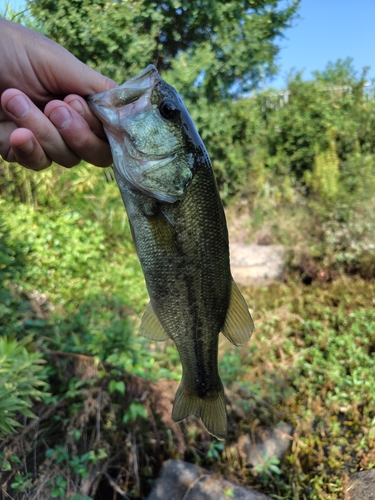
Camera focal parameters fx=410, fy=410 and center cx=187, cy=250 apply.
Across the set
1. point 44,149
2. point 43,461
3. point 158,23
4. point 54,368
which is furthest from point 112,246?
point 158,23

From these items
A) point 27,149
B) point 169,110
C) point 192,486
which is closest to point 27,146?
point 27,149

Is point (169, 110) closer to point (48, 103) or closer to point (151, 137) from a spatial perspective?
point (151, 137)

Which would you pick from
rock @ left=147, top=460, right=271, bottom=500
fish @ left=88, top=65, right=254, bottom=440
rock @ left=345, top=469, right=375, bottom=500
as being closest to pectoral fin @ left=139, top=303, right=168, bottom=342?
fish @ left=88, top=65, right=254, bottom=440

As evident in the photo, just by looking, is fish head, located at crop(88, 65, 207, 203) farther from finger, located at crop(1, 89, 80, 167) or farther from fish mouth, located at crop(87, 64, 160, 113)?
finger, located at crop(1, 89, 80, 167)

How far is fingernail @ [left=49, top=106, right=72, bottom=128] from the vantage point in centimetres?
154

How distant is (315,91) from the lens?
9.67 metres

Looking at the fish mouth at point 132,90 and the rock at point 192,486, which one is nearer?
the fish mouth at point 132,90

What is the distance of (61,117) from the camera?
5.05 feet

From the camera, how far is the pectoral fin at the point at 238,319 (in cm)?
153

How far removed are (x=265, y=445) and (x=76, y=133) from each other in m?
3.02

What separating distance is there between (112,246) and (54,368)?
332 centimetres

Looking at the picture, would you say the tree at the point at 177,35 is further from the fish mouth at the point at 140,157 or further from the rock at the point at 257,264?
the fish mouth at the point at 140,157

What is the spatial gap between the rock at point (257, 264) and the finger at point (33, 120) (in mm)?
5087

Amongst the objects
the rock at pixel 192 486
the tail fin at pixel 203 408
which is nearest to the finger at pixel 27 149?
the tail fin at pixel 203 408
